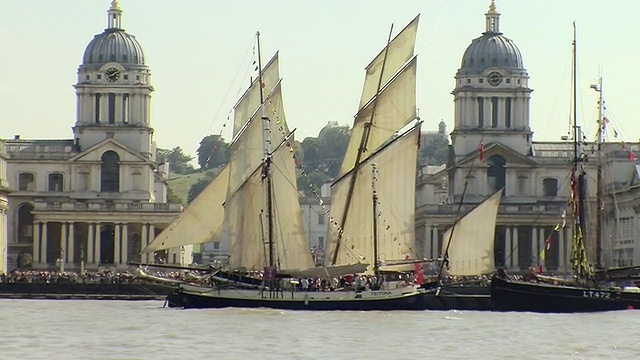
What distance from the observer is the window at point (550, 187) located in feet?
634

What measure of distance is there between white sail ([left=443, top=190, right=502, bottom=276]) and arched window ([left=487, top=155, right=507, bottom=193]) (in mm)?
69425

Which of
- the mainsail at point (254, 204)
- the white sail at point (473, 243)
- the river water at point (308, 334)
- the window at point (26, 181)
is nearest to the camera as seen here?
the river water at point (308, 334)

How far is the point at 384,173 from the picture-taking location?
384 feet

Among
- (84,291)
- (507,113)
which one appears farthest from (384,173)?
(507,113)

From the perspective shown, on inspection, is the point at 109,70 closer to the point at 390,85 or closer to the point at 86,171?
the point at 86,171

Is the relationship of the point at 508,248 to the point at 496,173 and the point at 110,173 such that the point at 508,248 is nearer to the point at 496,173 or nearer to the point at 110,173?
the point at 496,173

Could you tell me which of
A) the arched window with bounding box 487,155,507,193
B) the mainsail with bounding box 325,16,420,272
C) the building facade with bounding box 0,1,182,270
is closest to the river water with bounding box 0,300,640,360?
the mainsail with bounding box 325,16,420,272

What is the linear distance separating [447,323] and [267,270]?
662 inches

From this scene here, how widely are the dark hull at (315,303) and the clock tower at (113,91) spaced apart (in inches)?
2923

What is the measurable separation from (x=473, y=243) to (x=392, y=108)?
8424mm

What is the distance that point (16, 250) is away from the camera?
187125 mm

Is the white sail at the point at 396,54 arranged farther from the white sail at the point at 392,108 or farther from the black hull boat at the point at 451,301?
the black hull boat at the point at 451,301

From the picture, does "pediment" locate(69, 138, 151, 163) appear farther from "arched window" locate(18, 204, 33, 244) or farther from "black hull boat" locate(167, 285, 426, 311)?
"black hull boat" locate(167, 285, 426, 311)

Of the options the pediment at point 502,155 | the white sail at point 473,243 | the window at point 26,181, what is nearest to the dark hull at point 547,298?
the white sail at point 473,243
